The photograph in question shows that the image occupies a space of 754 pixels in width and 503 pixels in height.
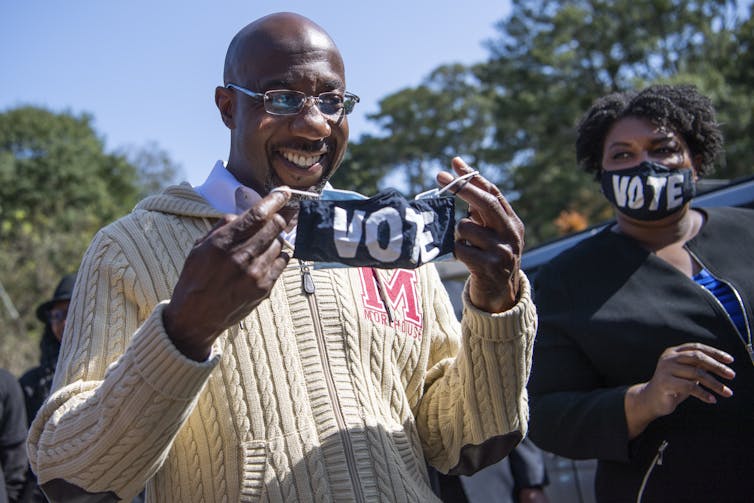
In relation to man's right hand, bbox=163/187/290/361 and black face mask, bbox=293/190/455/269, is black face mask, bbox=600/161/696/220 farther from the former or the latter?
man's right hand, bbox=163/187/290/361

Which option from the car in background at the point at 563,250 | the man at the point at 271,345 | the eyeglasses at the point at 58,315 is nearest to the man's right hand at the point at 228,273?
the man at the point at 271,345

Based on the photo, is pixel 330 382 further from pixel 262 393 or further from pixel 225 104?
pixel 225 104

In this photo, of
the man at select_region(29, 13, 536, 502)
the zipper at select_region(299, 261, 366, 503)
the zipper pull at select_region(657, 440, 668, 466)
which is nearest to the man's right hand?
the man at select_region(29, 13, 536, 502)

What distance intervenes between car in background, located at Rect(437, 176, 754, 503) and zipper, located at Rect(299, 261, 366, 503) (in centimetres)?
206

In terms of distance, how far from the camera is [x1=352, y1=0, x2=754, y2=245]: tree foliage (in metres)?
25.3

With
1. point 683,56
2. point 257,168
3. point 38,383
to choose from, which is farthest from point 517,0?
point 257,168

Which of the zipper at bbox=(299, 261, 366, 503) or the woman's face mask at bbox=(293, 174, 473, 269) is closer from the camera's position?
the woman's face mask at bbox=(293, 174, 473, 269)

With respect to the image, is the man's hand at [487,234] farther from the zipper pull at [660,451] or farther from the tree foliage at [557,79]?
the tree foliage at [557,79]

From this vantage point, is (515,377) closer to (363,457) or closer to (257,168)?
(363,457)

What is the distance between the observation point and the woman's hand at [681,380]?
264 centimetres

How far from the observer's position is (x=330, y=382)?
1.97m

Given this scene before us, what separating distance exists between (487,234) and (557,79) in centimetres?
2690

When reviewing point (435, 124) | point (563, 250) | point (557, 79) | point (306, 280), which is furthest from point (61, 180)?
point (306, 280)

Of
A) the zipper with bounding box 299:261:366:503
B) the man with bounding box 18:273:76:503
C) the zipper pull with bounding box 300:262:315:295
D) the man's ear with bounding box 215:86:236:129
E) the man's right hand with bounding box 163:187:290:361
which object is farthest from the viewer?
the man with bounding box 18:273:76:503
